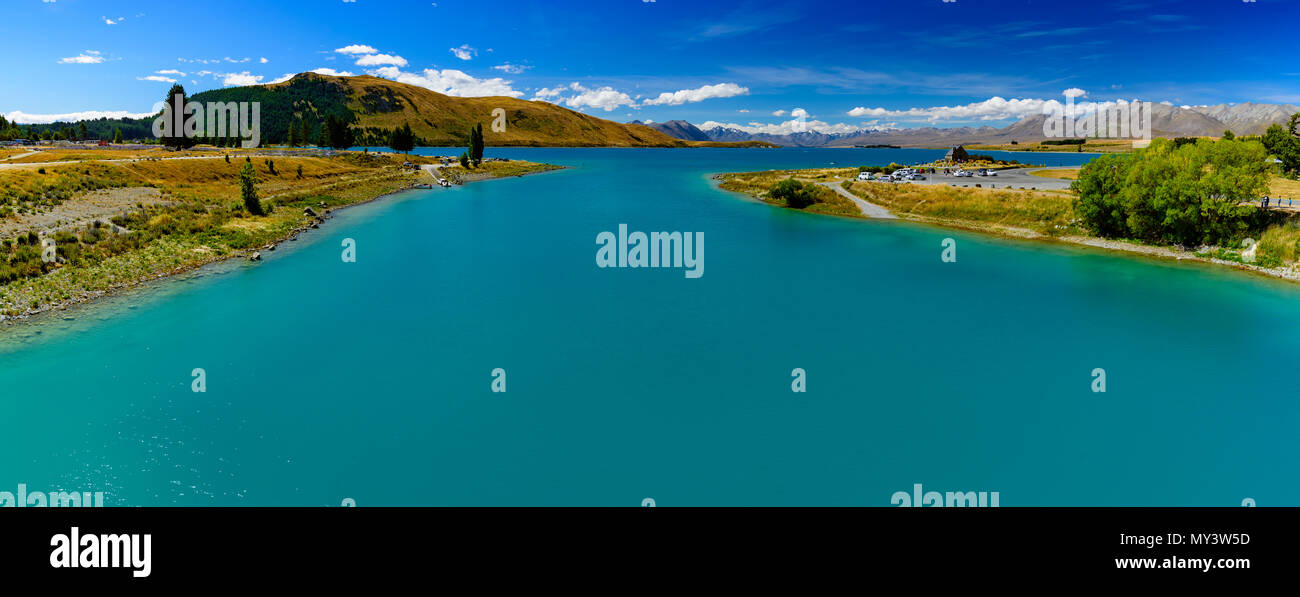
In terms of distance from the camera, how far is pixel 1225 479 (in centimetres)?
2139

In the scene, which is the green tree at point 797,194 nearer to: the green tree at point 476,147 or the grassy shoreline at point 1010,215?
the grassy shoreline at point 1010,215

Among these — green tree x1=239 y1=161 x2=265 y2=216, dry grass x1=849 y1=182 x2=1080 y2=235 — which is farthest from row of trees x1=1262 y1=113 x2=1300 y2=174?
green tree x1=239 y1=161 x2=265 y2=216

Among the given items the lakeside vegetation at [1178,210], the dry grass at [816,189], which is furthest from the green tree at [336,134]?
the lakeside vegetation at [1178,210]

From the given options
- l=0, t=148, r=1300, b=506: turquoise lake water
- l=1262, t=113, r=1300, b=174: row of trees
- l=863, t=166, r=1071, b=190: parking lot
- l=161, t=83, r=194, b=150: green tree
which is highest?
l=161, t=83, r=194, b=150: green tree

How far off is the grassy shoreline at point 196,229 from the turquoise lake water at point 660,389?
262 centimetres

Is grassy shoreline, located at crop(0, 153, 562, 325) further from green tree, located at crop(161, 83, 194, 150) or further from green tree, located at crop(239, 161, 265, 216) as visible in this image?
green tree, located at crop(161, 83, 194, 150)

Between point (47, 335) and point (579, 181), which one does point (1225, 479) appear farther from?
point (579, 181)

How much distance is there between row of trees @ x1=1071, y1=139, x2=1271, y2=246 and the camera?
53781 millimetres

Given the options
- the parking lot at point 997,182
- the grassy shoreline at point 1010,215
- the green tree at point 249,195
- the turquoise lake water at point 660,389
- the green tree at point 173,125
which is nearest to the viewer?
the turquoise lake water at point 660,389

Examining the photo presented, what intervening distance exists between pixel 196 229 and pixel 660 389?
59.5 metres

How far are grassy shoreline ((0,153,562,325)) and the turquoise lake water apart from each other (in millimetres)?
2621

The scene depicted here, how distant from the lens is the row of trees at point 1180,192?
53.8 m
